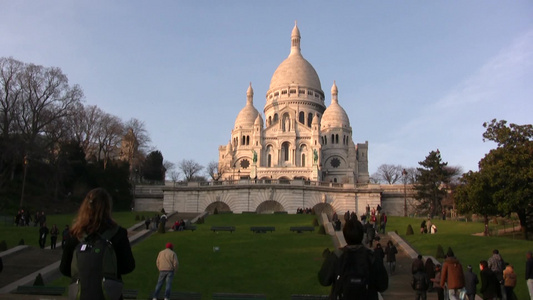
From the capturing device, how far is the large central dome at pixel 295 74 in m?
105

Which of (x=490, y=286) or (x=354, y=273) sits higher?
(x=354, y=273)

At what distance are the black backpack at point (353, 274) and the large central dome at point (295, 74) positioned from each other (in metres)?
99.0

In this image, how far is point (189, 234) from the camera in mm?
31656

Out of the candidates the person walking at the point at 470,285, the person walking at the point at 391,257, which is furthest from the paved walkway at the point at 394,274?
the person walking at the point at 470,285

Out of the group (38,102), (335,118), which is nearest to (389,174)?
(335,118)

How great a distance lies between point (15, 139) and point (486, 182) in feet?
120

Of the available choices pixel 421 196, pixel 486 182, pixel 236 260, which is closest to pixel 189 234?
pixel 236 260

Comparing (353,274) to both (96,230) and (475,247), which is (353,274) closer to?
(96,230)

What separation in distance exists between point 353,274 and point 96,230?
256 centimetres

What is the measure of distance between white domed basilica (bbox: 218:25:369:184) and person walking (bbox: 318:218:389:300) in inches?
2862

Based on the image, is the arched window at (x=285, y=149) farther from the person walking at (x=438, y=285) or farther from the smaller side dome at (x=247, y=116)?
the person walking at (x=438, y=285)

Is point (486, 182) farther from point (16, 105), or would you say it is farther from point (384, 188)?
point (16, 105)

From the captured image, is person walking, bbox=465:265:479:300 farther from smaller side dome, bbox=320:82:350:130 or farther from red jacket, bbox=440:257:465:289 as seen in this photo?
smaller side dome, bbox=320:82:350:130

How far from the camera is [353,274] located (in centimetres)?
559
